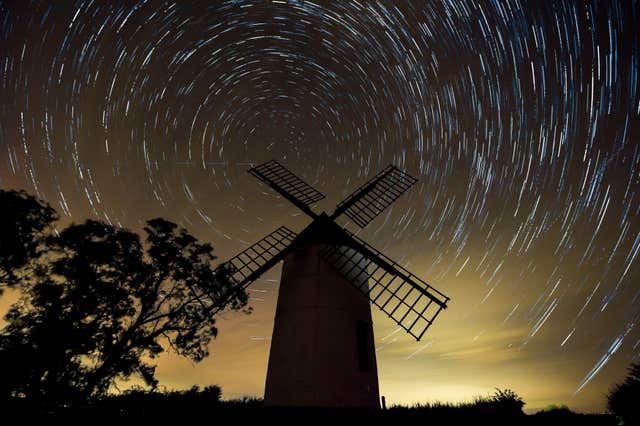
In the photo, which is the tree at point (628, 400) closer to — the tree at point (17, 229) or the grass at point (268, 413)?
the grass at point (268, 413)

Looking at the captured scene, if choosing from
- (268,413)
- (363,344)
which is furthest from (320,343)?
(268,413)

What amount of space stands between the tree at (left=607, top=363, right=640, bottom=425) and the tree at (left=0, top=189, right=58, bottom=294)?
24863 millimetres

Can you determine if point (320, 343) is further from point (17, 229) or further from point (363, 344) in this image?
point (17, 229)

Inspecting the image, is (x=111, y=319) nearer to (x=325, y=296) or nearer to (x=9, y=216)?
(x=9, y=216)

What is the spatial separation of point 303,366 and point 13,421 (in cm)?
756

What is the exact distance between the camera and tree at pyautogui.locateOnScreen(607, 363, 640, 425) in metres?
12.7

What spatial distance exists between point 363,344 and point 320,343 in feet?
6.26

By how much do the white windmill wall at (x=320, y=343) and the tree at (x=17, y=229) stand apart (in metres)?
11.5

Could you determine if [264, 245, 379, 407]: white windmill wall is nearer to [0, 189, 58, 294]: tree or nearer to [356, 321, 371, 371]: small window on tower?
[356, 321, 371, 371]: small window on tower

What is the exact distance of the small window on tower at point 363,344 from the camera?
1250 cm

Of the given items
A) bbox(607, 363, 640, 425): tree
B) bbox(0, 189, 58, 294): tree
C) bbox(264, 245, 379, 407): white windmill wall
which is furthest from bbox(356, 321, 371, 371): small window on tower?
bbox(0, 189, 58, 294): tree

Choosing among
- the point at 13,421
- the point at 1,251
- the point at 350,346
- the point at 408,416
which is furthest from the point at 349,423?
the point at 1,251

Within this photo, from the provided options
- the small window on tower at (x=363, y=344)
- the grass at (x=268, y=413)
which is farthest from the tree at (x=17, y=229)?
the small window on tower at (x=363, y=344)

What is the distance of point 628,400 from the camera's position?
512 inches
